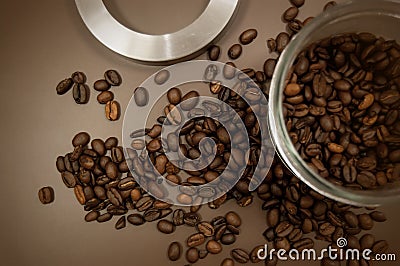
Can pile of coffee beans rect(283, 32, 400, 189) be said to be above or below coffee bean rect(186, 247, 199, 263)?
above

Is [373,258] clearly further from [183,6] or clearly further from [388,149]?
[183,6]

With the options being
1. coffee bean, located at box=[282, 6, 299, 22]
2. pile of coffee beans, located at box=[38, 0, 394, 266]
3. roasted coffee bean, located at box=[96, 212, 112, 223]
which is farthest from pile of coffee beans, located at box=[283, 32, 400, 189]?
roasted coffee bean, located at box=[96, 212, 112, 223]

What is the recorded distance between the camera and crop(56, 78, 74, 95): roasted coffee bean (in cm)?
91

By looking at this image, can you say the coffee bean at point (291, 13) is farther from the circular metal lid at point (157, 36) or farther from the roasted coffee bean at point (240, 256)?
the roasted coffee bean at point (240, 256)

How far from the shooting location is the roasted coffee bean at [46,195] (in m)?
0.90

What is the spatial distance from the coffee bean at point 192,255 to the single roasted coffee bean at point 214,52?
1.03 feet

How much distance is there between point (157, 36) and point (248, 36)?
5.9 inches

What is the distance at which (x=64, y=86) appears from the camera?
2.99 ft

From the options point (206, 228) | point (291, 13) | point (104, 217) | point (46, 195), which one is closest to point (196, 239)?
point (206, 228)

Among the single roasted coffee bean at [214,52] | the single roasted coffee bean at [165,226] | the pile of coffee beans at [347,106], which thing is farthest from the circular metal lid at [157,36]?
the single roasted coffee bean at [165,226]

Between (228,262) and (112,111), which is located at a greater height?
(112,111)

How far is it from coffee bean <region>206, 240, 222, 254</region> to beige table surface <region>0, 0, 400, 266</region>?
0.04 feet

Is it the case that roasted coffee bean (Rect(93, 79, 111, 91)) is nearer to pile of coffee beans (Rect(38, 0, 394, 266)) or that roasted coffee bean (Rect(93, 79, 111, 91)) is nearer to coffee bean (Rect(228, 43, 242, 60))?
pile of coffee beans (Rect(38, 0, 394, 266))

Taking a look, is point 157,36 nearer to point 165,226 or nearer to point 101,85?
point 101,85
